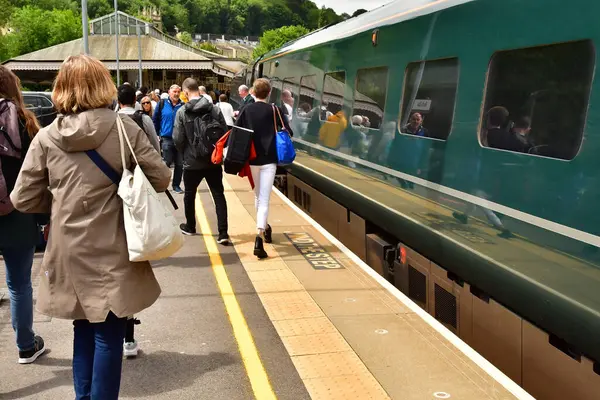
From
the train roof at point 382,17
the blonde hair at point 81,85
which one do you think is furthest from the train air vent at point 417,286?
the blonde hair at point 81,85

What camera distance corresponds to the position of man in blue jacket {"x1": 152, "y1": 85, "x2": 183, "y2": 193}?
12007mm

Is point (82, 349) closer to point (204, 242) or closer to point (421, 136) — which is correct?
point (421, 136)

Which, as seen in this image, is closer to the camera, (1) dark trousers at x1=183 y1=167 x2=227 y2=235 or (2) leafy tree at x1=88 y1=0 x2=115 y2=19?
(1) dark trousers at x1=183 y1=167 x2=227 y2=235

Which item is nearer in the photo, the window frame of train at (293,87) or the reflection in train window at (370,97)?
the reflection in train window at (370,97)

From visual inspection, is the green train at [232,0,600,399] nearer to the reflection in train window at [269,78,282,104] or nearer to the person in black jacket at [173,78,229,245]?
the person in black jacket at [173,78,229,245]

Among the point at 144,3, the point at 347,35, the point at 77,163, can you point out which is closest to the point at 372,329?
the point at 77,163

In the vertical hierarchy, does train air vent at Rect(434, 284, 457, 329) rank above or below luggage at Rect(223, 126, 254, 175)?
below

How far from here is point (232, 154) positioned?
7191 mm

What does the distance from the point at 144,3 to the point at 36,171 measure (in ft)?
603

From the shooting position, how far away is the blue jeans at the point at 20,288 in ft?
14.3

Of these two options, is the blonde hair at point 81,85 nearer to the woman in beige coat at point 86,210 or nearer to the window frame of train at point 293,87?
the woman in beige coat at point 86,210

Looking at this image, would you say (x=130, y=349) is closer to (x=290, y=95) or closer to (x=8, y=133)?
(x=8, y=133)

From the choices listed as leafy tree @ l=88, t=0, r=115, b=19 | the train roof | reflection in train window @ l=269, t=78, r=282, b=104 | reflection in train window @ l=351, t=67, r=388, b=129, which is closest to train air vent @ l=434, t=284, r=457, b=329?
reflection in train window @ l=351, t=67, r=388, b=129

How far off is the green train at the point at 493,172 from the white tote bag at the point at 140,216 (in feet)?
6.95
